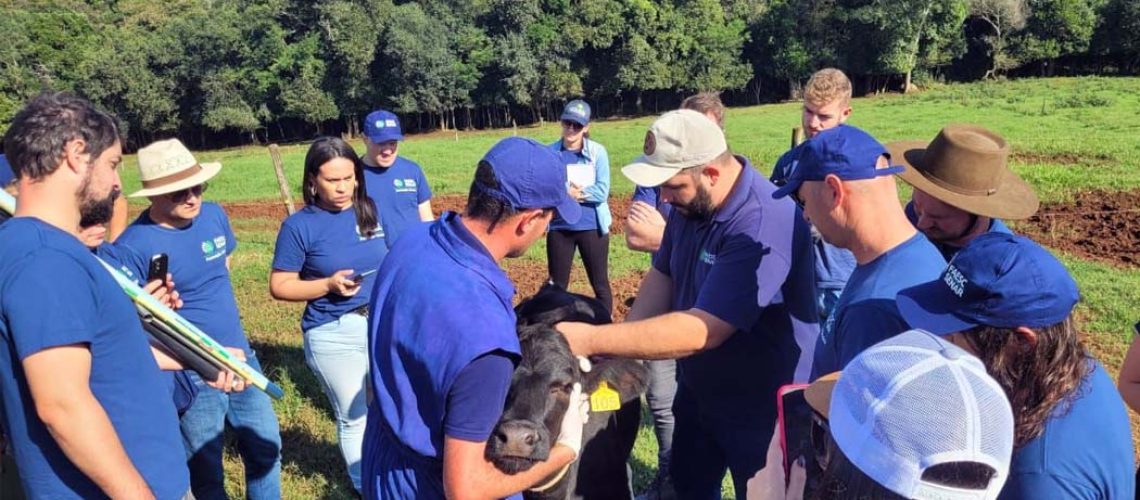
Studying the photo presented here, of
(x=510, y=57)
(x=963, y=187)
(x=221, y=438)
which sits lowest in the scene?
(x=221, y=438)

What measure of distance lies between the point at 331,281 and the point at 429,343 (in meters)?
2.39

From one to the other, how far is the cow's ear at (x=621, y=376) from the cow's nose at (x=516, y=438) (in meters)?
0.66

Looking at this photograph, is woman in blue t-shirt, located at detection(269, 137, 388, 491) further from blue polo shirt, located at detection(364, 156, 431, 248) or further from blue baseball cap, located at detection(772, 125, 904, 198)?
blue baseball cap, located at detection(772, 125, 904, 198)

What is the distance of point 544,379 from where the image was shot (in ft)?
8.81

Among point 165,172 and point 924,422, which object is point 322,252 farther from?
point 924,422

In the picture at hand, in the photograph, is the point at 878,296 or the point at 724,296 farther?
the point at 724,296

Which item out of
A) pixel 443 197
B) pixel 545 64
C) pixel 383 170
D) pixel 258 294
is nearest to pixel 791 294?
pixel 383 170

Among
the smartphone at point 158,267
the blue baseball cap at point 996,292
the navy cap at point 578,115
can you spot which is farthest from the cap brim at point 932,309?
the navy cap at point 578,115

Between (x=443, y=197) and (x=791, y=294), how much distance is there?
1493cm

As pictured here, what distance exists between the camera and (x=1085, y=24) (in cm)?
5203

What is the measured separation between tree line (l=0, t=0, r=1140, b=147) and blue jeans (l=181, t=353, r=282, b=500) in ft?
177

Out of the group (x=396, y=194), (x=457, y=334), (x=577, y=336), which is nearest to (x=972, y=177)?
(x=577, y=336)

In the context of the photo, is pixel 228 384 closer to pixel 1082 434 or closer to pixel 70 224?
pixel 70 224

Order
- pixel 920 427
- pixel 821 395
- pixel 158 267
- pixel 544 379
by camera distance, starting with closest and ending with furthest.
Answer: pixel 920 427, pixel 821 395, pixel 544 379, pixel 158 267
